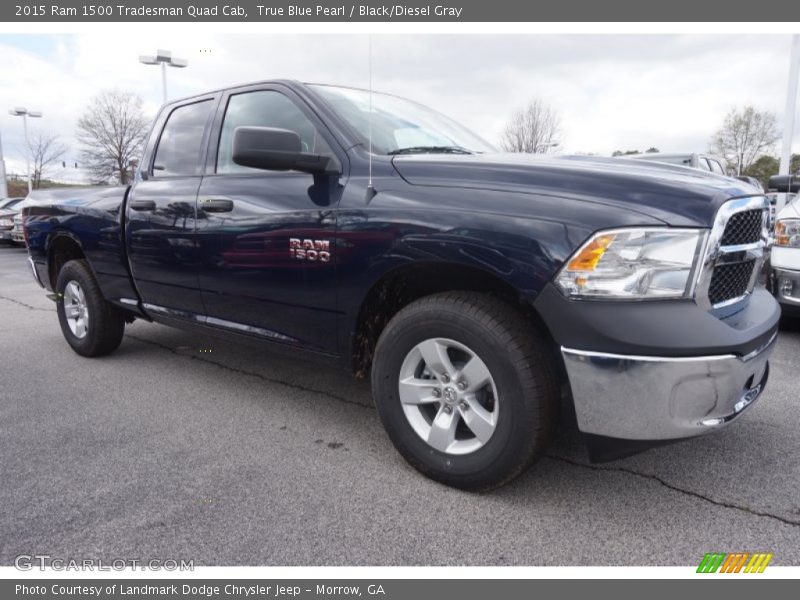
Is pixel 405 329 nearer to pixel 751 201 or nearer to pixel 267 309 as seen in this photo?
pixel 267 309

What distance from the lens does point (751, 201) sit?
2404 millimetres

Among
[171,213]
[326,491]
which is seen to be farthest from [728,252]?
[171,213]

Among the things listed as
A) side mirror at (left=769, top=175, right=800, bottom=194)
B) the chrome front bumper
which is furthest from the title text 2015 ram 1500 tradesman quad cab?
side mirror at (left=769, top=175, right=800, bottom=194)

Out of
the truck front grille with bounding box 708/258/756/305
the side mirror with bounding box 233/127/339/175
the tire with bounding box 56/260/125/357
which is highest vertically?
the side mirror with bounding box 233/127/339/175

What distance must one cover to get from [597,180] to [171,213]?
2561mm

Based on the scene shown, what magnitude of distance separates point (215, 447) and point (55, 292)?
2.94 metres

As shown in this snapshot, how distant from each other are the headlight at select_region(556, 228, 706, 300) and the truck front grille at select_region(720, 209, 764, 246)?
0.80 feet

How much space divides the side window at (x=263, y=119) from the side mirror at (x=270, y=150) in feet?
0.80

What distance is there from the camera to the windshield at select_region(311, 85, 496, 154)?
2.99m

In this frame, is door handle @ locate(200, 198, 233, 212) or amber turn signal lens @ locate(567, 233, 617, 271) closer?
amber turn signal lens @ locate(567, 233, 617, 271)

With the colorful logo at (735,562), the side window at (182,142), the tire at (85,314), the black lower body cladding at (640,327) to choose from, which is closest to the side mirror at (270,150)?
the side window at (182,142)

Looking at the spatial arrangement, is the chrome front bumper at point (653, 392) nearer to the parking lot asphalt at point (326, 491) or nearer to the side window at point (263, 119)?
the parking lot asphalt at point (326, 491)

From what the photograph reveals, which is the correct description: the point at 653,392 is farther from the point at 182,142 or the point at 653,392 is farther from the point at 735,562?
the point at 182,142

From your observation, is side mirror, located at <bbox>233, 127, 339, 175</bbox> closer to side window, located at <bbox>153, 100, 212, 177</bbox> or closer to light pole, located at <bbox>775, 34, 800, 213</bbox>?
side window, located at <bbox>153, 100, 212, 177</bbox>
